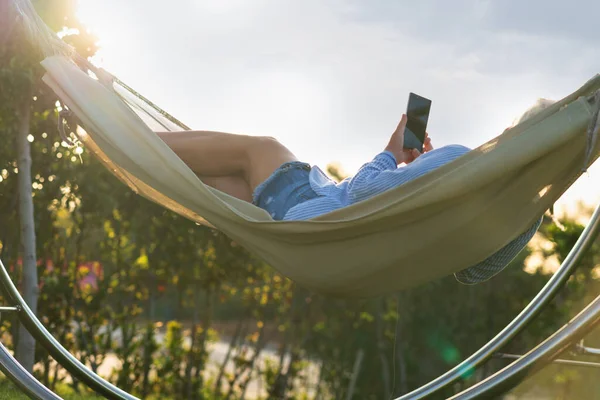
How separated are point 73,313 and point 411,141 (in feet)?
11.4

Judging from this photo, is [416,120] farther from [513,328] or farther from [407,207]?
[513,328]

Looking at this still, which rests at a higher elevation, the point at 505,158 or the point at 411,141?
the point at 411,141

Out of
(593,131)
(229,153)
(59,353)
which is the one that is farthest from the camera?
(59,353)

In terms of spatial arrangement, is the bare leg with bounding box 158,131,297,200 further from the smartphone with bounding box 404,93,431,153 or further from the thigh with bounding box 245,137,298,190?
the smartphone with bounding box 404,93,431,153

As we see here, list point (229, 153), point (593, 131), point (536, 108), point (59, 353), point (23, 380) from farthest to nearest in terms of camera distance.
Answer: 1. point (59, 353)
2. point (229, 153)
3. point (23, 380)
4. point (536, 108)
5. point (593, 131)

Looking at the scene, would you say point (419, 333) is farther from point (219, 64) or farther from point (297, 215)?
point (297, 215)

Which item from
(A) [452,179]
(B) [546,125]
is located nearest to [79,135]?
(A) [452,179]

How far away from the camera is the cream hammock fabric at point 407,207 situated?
1990mm

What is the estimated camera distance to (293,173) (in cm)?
239

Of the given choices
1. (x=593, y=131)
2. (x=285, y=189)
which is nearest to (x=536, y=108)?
(x=593, y=131)

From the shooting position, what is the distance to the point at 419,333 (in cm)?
602

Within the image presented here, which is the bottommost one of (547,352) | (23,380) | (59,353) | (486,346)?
(23,380)

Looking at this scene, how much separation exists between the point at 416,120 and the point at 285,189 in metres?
0.46

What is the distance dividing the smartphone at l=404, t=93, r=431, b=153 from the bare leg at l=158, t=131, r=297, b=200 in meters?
0.38
